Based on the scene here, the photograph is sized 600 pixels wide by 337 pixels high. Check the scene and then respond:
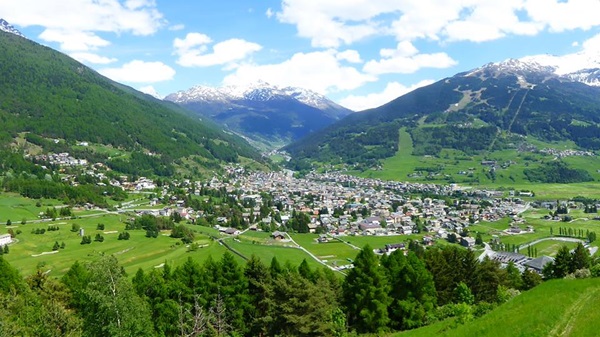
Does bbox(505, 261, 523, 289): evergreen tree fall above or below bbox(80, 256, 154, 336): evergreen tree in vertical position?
below

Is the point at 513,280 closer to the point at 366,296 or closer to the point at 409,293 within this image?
the point at 409,293

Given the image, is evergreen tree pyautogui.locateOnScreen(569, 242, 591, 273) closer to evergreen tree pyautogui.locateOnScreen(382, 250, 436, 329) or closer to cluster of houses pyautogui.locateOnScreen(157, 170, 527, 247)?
evergreen tree pyautogui.locateOnScreen(382, 250, 436, 329)

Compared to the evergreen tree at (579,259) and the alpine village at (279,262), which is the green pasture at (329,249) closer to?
the alpine village at (279,262)

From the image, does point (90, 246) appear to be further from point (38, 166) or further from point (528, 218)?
point (528, 218)

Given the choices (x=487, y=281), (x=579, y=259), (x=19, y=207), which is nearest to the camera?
(x=487, y=281)

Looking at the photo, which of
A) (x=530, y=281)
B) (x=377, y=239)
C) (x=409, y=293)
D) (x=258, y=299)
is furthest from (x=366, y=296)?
(x=377, y=239)

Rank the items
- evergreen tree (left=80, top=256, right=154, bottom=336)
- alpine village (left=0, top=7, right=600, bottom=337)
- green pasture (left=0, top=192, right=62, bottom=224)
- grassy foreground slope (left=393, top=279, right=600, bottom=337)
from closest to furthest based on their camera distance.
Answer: grassy foreground slope (left=393, top=279, right=600, bottom=337) < evergreen tree (left=80, top=256, right=154, bottom=336) < alpine village (left=0, top=7, right=600, bottom=337) < green pasture (left=0, top=192, right=62, bottom=224)

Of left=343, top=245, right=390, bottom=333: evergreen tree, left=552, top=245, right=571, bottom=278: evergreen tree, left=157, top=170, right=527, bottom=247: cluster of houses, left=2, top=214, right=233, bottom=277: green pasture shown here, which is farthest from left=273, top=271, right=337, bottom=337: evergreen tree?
left=157, top=170, right=527, bottom=247: cluster of houses
